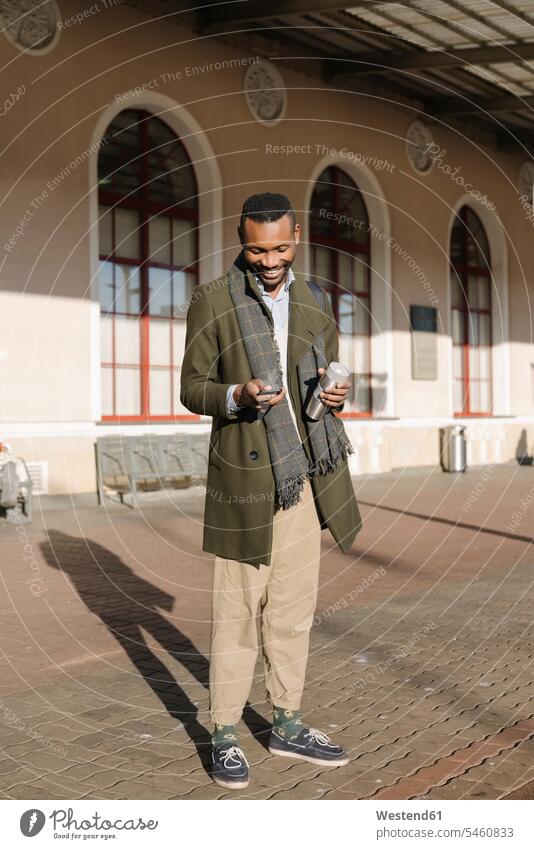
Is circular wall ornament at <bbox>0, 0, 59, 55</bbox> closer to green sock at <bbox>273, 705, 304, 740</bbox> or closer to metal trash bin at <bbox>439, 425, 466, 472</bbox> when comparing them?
metal trash bin at <bbox>439, 425, 466, 472</bbox>

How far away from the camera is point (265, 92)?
50.8 ft

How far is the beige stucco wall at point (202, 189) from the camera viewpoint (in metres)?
12.3

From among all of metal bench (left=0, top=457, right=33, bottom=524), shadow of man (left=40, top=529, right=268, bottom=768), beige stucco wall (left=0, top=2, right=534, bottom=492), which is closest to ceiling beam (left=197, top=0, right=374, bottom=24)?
beige stucco wall (left=0, top=2, right=534, bottom=492)

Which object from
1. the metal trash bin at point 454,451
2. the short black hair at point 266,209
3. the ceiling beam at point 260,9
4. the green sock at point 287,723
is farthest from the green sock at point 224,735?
the metal trash bin at point 454,451

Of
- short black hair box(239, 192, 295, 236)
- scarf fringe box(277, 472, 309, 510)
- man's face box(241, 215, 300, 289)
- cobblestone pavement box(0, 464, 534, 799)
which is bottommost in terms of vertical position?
cobblestone pavement box(0, 464, 534, 799)

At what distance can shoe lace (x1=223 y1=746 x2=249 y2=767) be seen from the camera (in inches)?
139

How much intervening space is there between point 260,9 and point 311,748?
12.1 m

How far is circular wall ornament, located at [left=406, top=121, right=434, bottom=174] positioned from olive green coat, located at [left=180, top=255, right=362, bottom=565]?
15681mm

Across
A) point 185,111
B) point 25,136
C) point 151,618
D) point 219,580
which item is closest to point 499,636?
point 151,618

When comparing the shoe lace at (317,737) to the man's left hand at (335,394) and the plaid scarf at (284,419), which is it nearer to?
the plaid scarf at (284,419)

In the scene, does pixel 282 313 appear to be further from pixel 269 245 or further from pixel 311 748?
pixel 311 748

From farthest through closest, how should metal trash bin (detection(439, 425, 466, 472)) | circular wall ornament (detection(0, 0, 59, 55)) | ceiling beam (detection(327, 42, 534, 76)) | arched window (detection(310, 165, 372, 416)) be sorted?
metal trash bin (detection(439, 425, 466, 472)), arched window (detection(310, 165, 372, 416)), ceiling beam (detection(327, 42, 534, 76)), circular wall ornament (detection(0, 0, 59, 55))

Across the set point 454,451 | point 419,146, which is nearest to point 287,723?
point 454,451

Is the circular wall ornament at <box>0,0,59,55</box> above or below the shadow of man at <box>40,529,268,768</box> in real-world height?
above
